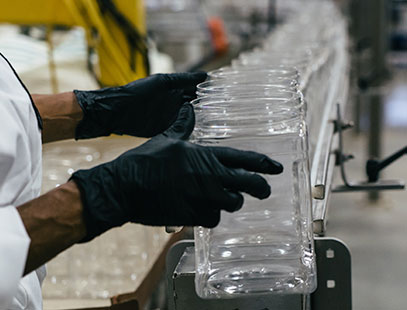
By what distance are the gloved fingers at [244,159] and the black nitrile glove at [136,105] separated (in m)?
0.49

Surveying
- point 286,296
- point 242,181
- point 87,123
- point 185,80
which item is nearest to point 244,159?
point 242,181

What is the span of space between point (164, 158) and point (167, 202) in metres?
0.06

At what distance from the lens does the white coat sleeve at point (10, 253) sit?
0.85 m

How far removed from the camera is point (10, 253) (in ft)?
2.81

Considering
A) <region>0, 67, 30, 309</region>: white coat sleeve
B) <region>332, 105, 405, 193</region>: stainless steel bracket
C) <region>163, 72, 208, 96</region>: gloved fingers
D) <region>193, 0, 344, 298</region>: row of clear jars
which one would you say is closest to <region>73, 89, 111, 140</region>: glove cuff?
<region>163, 72, 208, 96</region>: gloved fingers

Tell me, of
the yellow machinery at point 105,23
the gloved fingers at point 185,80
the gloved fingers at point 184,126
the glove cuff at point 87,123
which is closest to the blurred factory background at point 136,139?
the yellow machinery at point 105,23

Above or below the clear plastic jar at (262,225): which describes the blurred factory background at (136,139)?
below

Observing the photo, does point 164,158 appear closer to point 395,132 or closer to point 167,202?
point 167,202

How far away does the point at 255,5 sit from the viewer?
8.29 meters

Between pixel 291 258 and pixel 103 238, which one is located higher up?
pixel 291 258

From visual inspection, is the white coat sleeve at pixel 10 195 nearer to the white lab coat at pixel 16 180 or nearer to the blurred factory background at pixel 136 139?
the white lab coat at pixel 16 180

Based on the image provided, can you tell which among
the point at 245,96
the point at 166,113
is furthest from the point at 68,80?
the point at 245,96

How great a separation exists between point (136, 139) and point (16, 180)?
42.2 inches

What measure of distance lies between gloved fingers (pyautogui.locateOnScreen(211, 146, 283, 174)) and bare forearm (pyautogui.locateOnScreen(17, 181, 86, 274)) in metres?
0.22
